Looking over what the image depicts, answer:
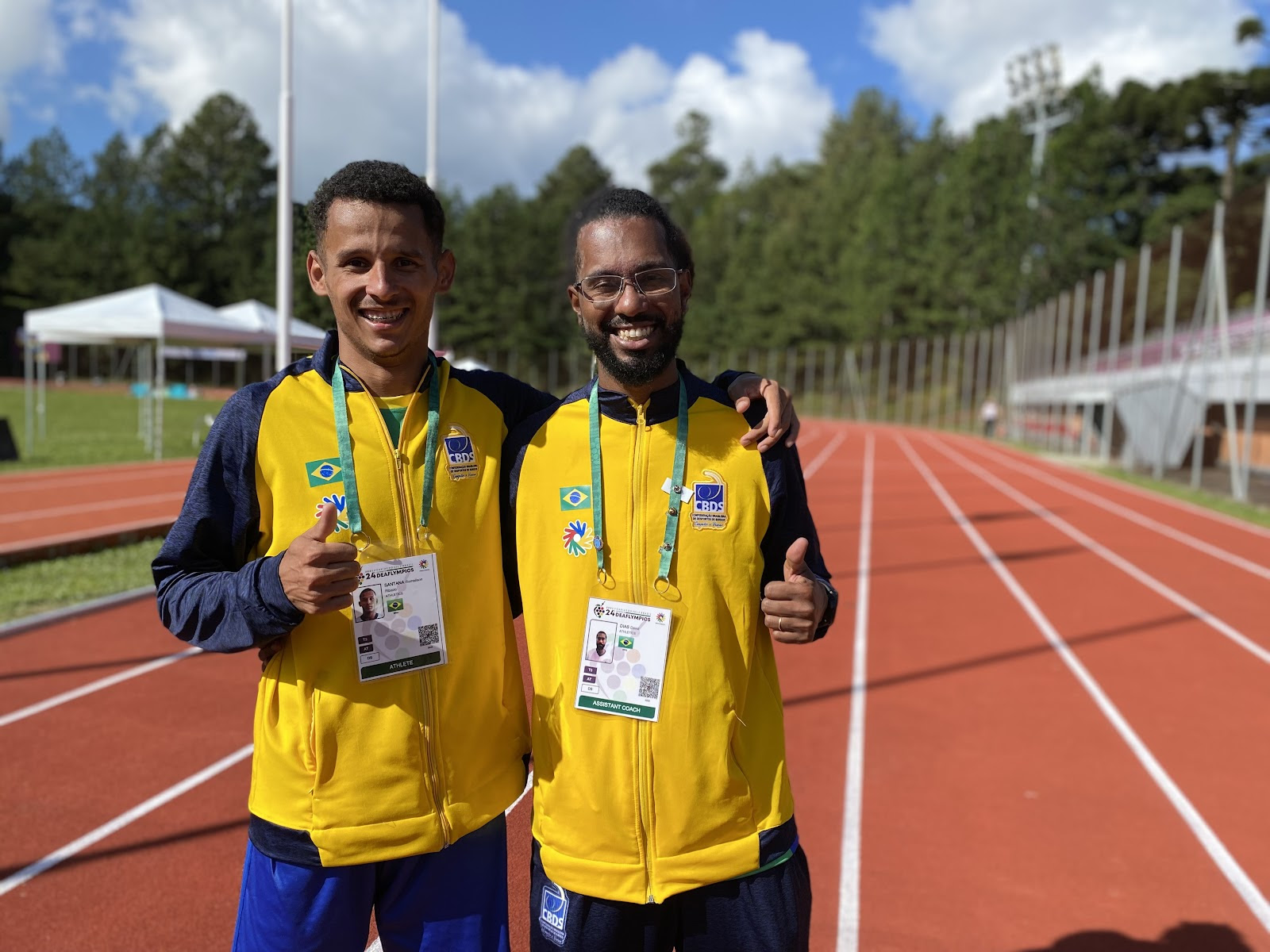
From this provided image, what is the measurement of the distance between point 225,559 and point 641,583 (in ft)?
2.61

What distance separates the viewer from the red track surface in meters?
10.4

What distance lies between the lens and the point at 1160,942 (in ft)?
10.9

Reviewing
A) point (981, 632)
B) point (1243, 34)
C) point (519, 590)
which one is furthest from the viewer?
point (1243, 34)

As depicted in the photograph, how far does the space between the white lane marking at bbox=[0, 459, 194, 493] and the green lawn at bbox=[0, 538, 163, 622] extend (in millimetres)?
5291

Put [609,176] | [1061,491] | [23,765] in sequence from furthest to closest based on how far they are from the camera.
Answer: [609,176] < [1061,491] < [23,765]

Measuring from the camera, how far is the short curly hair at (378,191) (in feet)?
5.53

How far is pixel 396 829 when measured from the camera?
1.62 metres

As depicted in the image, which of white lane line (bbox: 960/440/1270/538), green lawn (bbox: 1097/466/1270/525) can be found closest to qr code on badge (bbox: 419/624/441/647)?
white lane line (bbox: 960/440/1270/538)

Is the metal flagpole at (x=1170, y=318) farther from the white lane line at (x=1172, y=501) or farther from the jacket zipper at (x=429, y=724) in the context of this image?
the jacket zipper at (x=429, y=724)

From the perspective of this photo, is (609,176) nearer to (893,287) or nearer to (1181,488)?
(893,287)

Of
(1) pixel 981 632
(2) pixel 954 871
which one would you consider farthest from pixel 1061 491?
(2) pixel 954 871

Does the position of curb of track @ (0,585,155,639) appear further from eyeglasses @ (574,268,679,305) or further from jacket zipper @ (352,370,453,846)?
eyeglasses @ (574,268,679,305)

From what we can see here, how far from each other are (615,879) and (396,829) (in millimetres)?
414

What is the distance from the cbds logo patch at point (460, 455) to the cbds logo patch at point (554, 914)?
0.80 m
